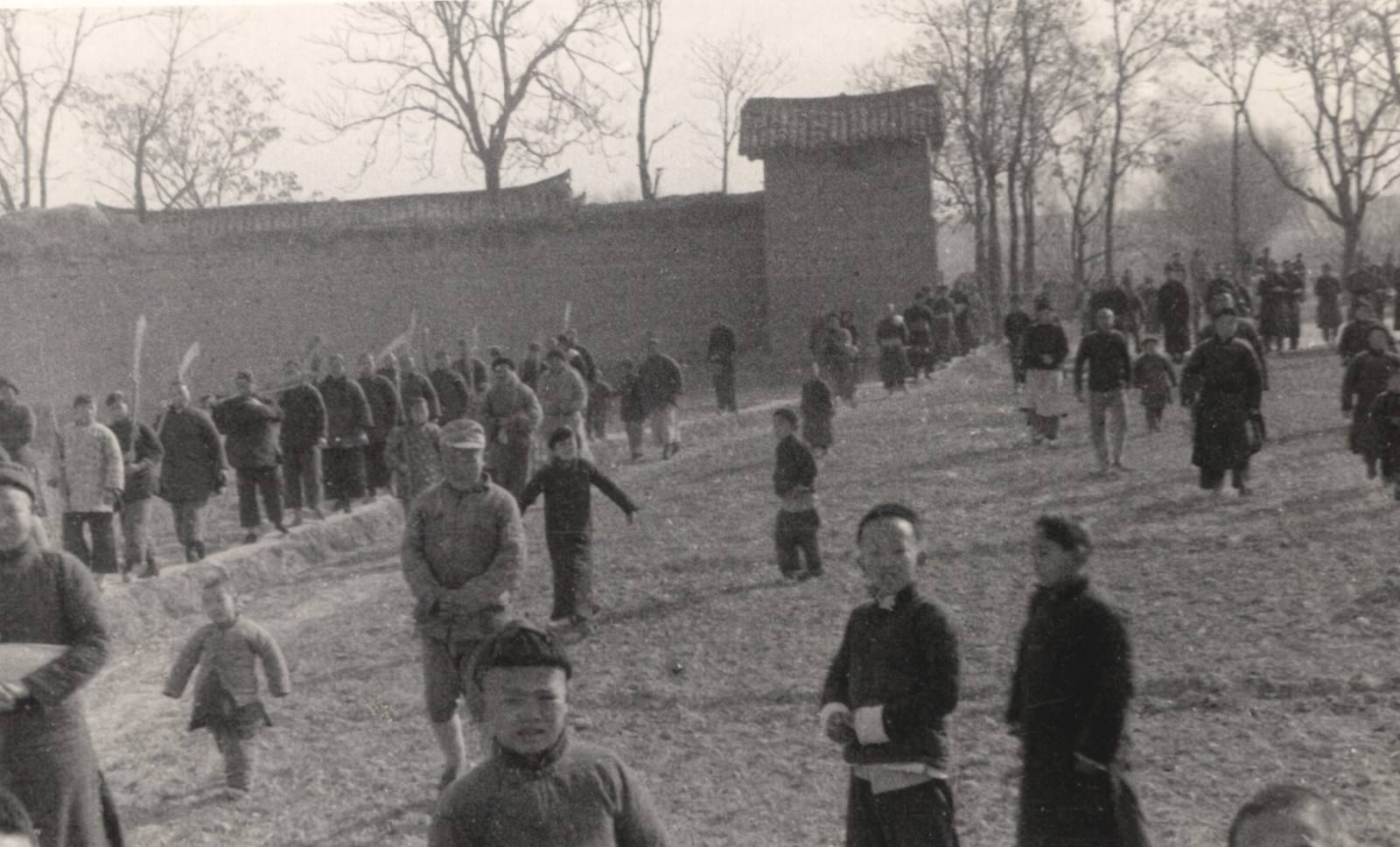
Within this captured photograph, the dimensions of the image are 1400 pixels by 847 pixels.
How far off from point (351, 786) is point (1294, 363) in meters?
19.8

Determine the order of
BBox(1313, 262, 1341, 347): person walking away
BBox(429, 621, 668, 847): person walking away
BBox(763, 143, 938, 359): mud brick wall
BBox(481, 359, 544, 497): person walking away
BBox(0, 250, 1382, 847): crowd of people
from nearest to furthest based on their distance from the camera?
BBox(429, 621, 668, 847): person walking away, BBox(0, 250, 1382, 847): crowd of people, BBox(481, 359, 544, 497): person walking away, BBox(1313, 262, 1341, 347): person walking away, BBox(763, 143, 938, 359): mud brick wall

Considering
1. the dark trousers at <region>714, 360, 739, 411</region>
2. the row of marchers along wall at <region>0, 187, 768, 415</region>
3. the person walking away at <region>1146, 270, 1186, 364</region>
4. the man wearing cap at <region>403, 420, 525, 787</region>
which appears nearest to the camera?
the man wearing cap at <region>403, 420, 525, 787</region>

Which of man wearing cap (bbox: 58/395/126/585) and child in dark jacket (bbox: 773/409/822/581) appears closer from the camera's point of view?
child in dark jacket (bbox: 773/409/822/581)

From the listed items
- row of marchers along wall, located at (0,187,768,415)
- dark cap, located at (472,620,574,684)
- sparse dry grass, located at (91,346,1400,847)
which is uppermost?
row of marchers along wall, located at (0,187,768,415)

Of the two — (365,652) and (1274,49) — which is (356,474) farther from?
(1274,49)

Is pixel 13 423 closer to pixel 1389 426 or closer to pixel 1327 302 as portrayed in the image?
pixel 1389 426

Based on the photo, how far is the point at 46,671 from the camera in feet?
14.6

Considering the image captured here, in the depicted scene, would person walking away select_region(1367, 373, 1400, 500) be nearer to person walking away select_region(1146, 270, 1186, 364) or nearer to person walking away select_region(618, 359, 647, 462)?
person walking away select_region(618, 359, 647, 462)

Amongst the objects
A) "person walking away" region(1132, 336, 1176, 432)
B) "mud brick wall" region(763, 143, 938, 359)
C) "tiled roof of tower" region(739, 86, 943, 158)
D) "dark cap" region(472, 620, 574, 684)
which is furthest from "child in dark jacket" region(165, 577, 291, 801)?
"tiled roof of tower" region(739, 86, 943, 158)

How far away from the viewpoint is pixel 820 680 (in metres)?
8.16

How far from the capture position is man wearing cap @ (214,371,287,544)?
1283 centimetres

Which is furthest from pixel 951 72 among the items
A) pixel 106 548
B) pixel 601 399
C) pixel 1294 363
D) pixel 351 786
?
pixel 351 786

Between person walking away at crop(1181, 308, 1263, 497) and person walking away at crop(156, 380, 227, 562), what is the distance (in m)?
7.82

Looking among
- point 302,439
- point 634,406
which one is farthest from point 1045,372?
point 302,439
